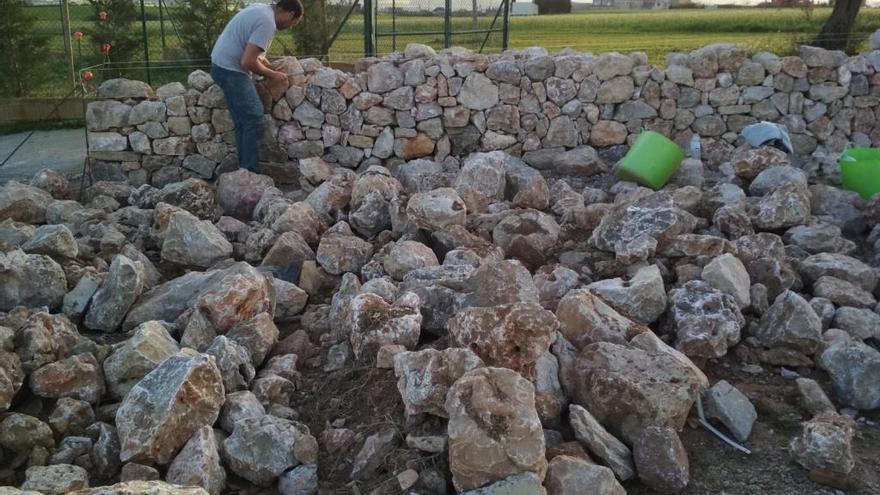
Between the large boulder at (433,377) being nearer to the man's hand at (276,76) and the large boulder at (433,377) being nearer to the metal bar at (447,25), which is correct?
the man's hand at (276,76)

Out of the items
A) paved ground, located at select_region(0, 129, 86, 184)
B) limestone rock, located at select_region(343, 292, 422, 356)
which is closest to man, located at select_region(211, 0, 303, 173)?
paved ground, located at select_region(0, 129, 86, 184)

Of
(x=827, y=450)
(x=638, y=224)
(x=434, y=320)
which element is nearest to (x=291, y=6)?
(x=638, y=224)

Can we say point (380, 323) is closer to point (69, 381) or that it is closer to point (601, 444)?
point (601, 444)

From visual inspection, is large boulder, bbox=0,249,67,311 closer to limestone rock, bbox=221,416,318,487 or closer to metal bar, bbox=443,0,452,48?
limestone rock, bbox=221,416,318,487

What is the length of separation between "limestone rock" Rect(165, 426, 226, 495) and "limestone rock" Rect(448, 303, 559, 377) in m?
1.26

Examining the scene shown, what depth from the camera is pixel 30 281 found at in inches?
207

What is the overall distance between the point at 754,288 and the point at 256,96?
4880 millimetres

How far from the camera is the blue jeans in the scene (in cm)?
785

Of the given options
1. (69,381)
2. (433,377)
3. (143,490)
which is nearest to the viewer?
(143,490)

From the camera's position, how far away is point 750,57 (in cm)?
898

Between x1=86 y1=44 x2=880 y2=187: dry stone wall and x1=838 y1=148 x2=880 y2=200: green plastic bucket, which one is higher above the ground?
x1=86 y1=44 x2=880 y2=187: dry stone wall

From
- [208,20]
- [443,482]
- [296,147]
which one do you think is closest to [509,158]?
[296,147]

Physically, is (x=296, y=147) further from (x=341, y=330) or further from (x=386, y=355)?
(x=386, y=355)

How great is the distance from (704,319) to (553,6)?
43912mm
